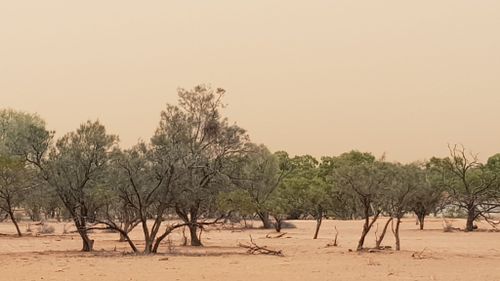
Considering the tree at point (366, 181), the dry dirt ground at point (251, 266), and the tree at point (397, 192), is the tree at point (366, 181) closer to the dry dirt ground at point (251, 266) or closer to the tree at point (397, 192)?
the tree at point (397, 192)

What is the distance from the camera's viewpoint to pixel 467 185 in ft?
205

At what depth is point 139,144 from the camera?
99.8ft

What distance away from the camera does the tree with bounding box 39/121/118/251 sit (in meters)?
31.4

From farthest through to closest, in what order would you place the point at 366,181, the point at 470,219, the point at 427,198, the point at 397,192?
1. the point at 427,198
2. the point at 470,219
3. the point at 397,192
4. the point at 366,181

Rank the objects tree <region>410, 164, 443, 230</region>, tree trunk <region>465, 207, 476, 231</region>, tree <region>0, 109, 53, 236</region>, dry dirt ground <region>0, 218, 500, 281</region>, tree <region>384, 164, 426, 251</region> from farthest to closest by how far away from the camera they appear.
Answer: tree <region>410, 164, 443, 230</region> → tree trunk <region>465, 207, 476, 231</region> → tree <region>384, 164, 426, 251</region> → tree <region>0, 109, 53, 236</region> → dry dirt ground <region>0, 218, 500, 281</region>

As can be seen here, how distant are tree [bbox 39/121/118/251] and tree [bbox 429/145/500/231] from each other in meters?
39.7

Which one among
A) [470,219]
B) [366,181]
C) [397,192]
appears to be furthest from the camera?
[470,219]

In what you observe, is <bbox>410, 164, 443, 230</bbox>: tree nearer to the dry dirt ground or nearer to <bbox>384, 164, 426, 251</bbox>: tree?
<bbox>384, 164, 426, 251</bbox>: tree

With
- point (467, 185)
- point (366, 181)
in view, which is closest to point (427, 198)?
point (467, 185)

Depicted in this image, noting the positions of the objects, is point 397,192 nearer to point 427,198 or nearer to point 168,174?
point 168,174

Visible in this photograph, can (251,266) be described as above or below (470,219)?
below

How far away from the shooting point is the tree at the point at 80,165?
31438 mm

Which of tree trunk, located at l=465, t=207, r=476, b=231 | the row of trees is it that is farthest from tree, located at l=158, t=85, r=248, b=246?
tree trunk, located at l=465, t=207, r=476, b=231

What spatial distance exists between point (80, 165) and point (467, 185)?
1667 inches
